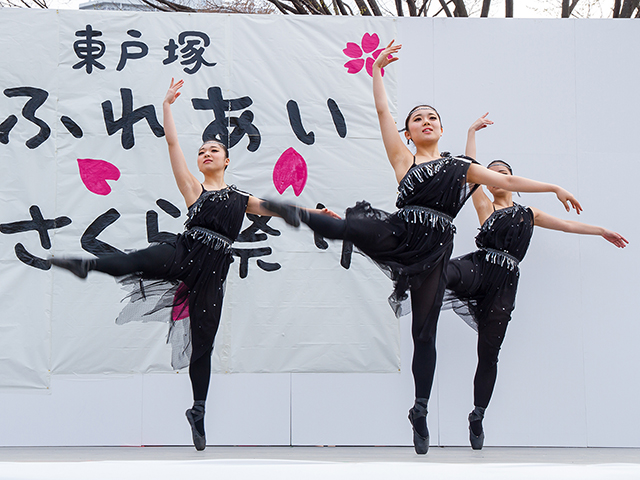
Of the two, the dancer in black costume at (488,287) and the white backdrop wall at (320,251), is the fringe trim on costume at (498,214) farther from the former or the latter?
the white backdrop wall at (320,251)

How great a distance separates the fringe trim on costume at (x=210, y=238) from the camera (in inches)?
116

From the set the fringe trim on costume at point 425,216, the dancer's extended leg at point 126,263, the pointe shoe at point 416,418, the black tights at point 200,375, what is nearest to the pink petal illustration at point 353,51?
the fringe trim on costume at point 425,216

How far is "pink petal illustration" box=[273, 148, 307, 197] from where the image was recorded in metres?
3.63

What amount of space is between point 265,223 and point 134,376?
3.75ft

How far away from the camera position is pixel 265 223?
3623 mm

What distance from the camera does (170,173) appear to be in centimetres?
359

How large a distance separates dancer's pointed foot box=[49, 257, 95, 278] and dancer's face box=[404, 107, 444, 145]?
157 cm

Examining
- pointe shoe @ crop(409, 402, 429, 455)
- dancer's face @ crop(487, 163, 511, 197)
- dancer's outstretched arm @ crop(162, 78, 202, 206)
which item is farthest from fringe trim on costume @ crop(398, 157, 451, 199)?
dancer's outstretched arm @ crop(162, 78, 202, 206)

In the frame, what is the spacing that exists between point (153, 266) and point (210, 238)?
0.97 ft

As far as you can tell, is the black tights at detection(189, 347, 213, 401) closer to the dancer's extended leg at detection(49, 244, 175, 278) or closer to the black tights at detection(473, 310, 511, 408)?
the dancer's extended leg at detection(49, 244, 175, 278)

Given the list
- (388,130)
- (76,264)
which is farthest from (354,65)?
(76,264)

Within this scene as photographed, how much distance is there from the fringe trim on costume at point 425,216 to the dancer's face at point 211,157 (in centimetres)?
99

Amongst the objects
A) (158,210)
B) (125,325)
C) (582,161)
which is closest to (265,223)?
(158,210)

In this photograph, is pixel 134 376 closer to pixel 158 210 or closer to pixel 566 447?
pixel 158 210
